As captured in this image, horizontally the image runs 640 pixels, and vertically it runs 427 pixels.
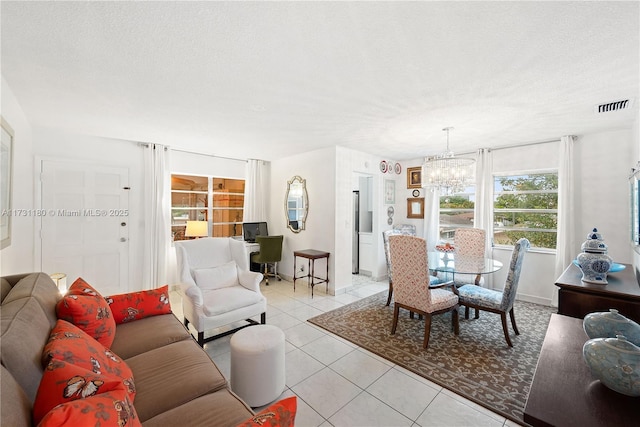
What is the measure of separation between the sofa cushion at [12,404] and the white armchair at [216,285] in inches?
66.1

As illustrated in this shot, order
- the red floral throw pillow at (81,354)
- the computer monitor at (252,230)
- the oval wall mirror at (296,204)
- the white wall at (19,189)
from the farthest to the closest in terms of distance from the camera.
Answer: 1. the computer monitor at (252,230)
2. the oval wall mirror at (296,204)
3. the white wall at (19,189)
4. the red floral throw pillow at (81,354)

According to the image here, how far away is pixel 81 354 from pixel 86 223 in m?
3.56

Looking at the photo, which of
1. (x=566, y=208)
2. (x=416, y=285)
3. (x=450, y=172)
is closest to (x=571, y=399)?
(x=416, y=285)

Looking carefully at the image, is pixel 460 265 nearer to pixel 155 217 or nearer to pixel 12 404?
pixel 12 404

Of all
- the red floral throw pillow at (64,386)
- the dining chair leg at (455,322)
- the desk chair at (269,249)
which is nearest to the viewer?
the red floral throw pillow at (64,386)

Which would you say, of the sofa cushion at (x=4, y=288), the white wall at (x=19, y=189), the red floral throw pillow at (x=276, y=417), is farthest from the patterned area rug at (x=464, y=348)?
the white wall at (x=19, y=189)

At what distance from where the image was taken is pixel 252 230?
5316 mm

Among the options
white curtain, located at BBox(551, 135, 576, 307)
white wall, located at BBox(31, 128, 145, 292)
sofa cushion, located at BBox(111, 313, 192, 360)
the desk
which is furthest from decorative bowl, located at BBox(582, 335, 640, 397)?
white wall, located at BBox(31, 128, 145, 292)

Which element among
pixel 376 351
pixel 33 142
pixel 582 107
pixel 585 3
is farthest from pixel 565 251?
pixel 33 142

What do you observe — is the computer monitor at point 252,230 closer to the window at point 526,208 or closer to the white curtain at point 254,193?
the white curtain at point 254,193

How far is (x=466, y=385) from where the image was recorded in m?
2.07

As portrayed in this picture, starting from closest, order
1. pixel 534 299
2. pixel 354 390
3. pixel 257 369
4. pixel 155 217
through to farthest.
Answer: pixel 257 369
pixel 354 390
pixel 534 299
pixel 155 217

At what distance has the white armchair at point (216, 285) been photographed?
2.51 metres

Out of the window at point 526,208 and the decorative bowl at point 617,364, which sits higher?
the window at point 526,208
